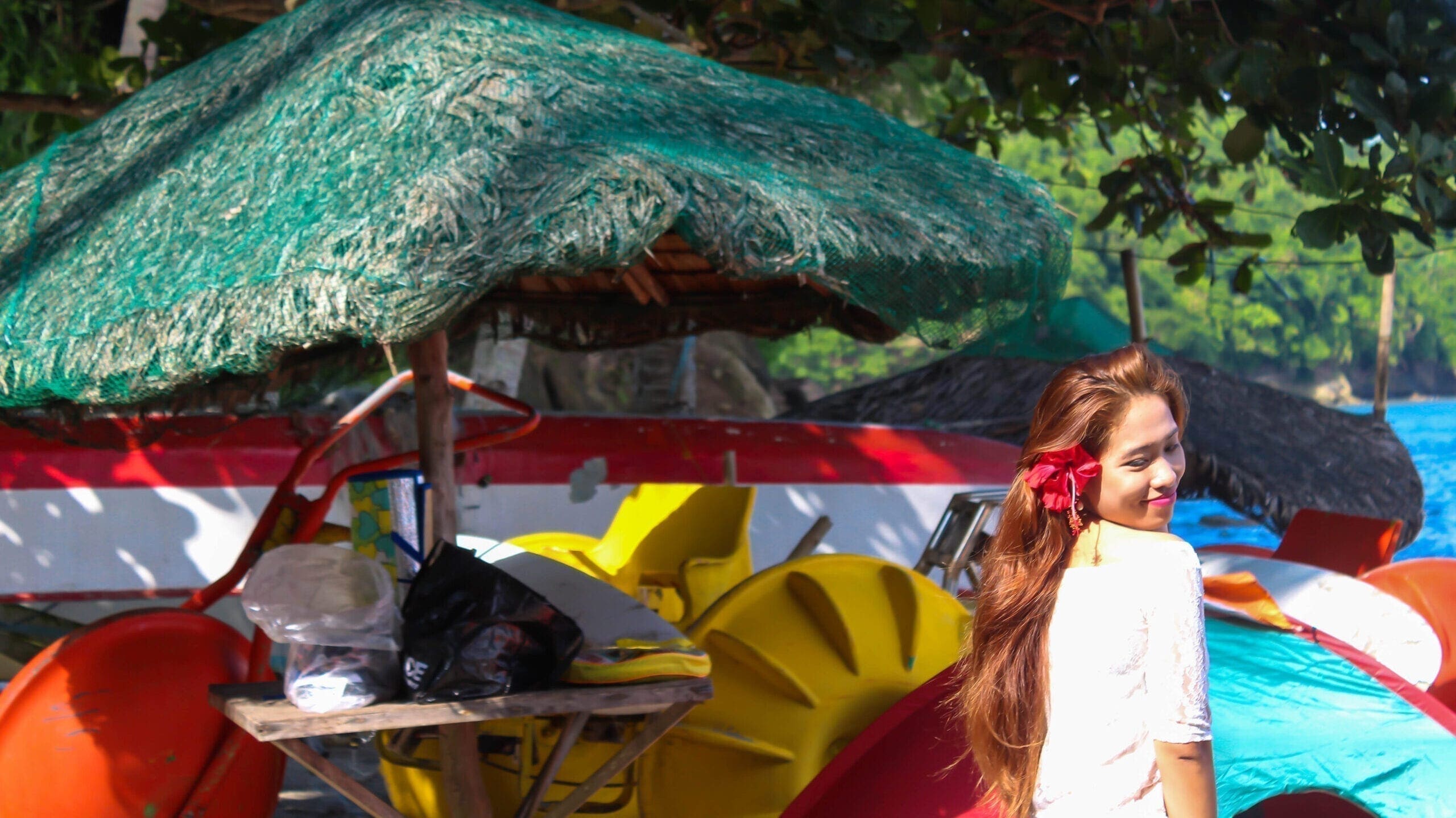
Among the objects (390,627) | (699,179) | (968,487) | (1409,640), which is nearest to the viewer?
(699,179)

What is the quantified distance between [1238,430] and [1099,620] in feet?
23.6

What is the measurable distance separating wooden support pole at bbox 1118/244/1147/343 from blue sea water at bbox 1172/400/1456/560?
2.18 m

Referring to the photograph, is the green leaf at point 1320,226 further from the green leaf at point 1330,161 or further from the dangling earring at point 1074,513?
the dangling earring at point 1074,513

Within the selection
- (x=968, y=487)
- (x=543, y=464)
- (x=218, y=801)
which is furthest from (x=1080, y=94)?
(x=218, y=801)

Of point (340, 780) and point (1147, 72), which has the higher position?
point (1147, 72)

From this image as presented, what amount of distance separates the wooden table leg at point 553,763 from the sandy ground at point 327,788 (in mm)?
1371

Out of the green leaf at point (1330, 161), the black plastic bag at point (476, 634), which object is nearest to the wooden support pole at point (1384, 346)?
the green leaf at point (1330, 161)

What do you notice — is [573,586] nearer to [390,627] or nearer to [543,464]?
→ [390,627]

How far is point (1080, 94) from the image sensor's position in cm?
554

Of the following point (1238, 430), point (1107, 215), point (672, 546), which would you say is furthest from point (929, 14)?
point (1238, 430)

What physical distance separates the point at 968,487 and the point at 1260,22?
10.8 feet

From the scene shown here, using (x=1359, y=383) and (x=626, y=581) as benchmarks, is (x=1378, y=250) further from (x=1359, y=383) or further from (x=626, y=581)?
(x=1359, y=383)

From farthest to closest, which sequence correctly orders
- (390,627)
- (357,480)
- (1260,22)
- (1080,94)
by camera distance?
(1080,94)
(1260,22)
(357,480)
(390,627)

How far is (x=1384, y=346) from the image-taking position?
8641 millimetres
